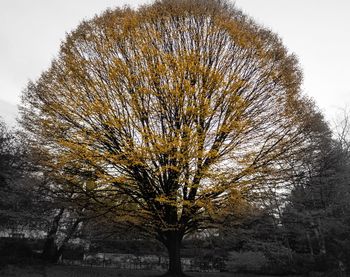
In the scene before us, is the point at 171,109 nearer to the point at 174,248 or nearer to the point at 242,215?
the point at 242,215

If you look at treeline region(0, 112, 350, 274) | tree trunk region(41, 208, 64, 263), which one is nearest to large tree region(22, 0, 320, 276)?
treeline region(0, 112, 350, 274)

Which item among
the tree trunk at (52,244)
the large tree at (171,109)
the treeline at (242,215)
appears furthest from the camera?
the tree trunk at (52,244)

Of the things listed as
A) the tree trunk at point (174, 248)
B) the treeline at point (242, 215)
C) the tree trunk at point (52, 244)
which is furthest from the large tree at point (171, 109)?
the tree trunk at point (52, 244)

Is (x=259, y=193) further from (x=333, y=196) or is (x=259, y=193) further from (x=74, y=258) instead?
(x=74, y=258)

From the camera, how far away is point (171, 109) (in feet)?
40.9

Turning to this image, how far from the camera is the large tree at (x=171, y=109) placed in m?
11.6

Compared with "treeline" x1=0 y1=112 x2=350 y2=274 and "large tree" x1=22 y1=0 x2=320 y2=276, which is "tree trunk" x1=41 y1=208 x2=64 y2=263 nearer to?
"treeline" x1=0 y1=112 x2=350 y2=274

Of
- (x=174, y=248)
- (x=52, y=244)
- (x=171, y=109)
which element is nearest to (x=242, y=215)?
(x=174, y=248)

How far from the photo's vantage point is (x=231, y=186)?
11617 millimetres

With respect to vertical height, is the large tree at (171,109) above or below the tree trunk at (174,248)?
above

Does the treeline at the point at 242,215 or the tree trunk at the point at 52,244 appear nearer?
the treeline at the point at 242,215

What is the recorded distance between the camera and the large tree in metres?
11.6

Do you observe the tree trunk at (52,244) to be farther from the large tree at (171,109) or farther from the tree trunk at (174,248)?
the tree trunk at (174,248)

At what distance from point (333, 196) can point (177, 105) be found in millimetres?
14532
